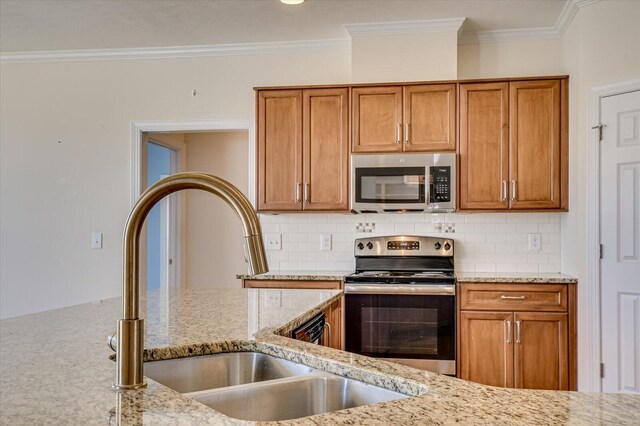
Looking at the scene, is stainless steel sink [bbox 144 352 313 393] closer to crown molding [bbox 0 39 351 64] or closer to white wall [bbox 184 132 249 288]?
crown molding [bbox 0 39 351 64]

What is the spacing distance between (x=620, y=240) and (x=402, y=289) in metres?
1.30

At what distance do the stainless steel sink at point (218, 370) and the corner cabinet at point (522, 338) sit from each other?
90.9 inches

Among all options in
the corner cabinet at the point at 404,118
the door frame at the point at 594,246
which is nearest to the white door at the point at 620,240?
the door frame at the point at 594,246

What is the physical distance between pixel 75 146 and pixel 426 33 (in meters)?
2.93

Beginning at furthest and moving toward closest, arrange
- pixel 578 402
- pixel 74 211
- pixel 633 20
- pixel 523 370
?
pixel 74 211, pixel 523 370, pixel 633 20, pixel 578 402

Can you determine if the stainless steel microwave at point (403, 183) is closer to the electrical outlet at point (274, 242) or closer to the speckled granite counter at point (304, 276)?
the speckled granite counter at point (304, 276)

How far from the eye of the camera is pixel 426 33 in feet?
12.7

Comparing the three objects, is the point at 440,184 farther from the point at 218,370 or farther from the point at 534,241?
the point at 218,370

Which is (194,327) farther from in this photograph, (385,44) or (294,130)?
(385,44)

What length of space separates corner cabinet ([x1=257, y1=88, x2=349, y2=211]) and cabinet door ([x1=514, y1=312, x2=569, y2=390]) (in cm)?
141

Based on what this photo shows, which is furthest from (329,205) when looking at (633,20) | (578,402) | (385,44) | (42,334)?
(578,402)

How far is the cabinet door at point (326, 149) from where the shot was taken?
12.6ft

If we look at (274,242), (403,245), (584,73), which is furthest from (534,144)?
(274,242)

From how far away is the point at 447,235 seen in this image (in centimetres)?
403
